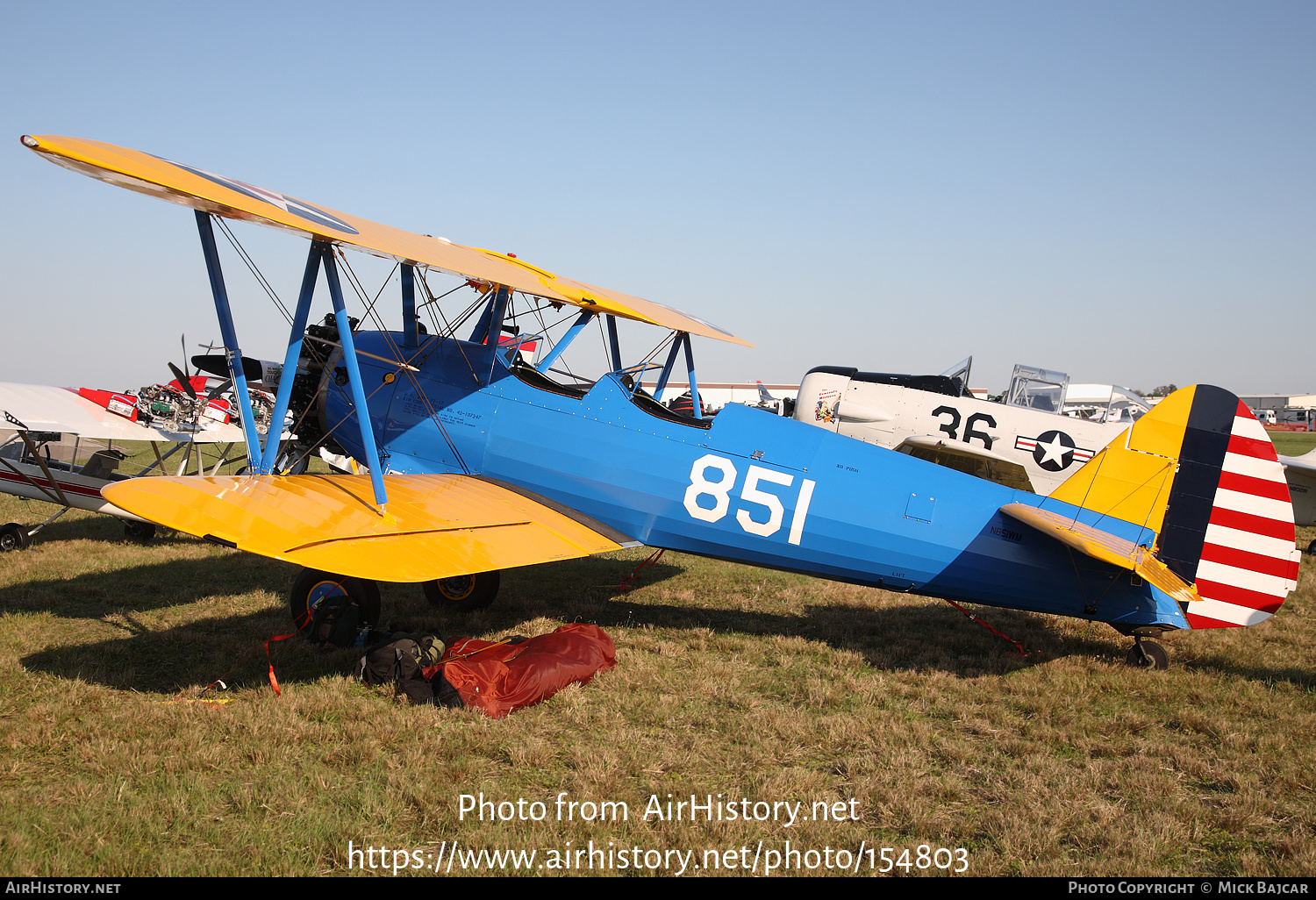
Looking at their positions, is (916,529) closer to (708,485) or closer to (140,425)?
(708,485)

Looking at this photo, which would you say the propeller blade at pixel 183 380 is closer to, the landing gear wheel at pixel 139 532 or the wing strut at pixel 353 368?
the landing gear wheel at pixel 139 532

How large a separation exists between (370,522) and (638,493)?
1925mm

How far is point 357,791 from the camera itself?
3.26m

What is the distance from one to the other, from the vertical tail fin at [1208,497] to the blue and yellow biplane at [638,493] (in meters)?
0.01

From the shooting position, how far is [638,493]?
5590mm

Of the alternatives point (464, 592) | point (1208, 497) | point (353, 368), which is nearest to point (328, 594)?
point (464, 592)

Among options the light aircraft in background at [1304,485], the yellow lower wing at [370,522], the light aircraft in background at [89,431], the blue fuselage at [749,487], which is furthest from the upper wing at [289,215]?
the light aircraft in background at [1304,485]

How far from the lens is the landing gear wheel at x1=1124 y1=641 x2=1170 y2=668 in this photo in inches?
200

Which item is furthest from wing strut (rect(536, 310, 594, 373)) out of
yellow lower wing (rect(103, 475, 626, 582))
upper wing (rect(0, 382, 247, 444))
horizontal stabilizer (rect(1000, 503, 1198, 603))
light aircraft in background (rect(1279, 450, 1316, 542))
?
light aircraft in background (rect(1279, 450, 1316, 542))

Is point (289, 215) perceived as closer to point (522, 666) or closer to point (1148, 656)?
point (522, 666)

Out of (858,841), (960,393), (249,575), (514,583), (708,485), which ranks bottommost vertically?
(249,575)

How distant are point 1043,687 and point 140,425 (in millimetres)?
9635

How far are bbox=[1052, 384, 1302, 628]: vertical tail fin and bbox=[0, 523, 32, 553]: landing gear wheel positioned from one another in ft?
33.7
